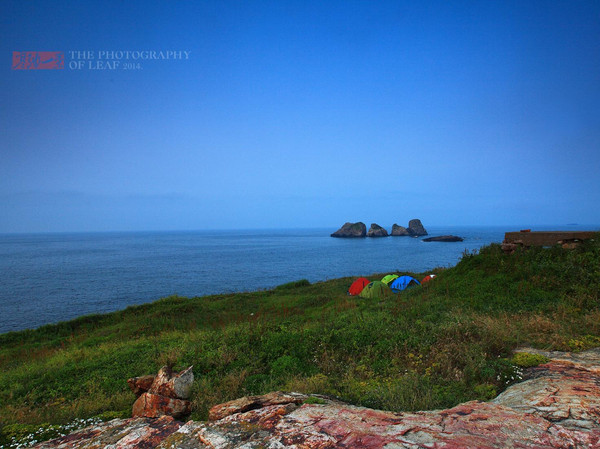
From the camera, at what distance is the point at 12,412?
6.48 meters

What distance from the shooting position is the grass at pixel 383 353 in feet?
19.0

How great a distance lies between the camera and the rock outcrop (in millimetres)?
5391

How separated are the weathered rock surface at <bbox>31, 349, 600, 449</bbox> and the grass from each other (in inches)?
41.0

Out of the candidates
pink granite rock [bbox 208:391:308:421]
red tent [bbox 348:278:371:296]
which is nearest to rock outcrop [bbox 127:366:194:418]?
pink granite rock [bbox 208:391:308:421]

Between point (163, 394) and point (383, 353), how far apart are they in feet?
16.9

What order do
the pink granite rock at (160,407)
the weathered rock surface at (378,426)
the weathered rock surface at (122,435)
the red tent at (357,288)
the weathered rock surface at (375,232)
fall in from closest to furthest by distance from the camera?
the weathered rock surface at (378,426)
the weathered rock surface at (122,435)
the pink granite rock at (160,407)
the red tent at (357,288)
the weathered rock surface at (375,232)

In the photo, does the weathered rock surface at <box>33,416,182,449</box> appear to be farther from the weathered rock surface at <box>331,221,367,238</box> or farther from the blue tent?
the weathered rock surface at <box>331,221,367,238</box>

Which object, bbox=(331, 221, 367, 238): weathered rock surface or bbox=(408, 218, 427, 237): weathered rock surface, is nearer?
bbox=(331, 221, 367, 238): weathered rock surface

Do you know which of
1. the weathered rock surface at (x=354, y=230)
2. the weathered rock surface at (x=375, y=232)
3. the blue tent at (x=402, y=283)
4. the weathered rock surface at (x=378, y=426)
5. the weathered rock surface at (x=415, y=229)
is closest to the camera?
the weathered rock surface at (x=378, y=426)

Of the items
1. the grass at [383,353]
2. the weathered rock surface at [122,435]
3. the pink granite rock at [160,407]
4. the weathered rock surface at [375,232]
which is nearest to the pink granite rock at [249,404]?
the weathered rock surface at [122,435]

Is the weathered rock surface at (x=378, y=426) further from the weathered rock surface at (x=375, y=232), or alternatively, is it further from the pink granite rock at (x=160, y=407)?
the weathered rock surface at (x=375, y=232)

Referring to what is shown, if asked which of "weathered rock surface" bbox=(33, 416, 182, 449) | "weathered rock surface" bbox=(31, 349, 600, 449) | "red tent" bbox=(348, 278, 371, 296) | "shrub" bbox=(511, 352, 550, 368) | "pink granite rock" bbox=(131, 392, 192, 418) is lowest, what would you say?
"red tent" bbox=(348, 278, 371, 296)

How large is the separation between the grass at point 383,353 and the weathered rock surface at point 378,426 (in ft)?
3.42

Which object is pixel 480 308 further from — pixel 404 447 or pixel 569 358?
pixel 404 447
